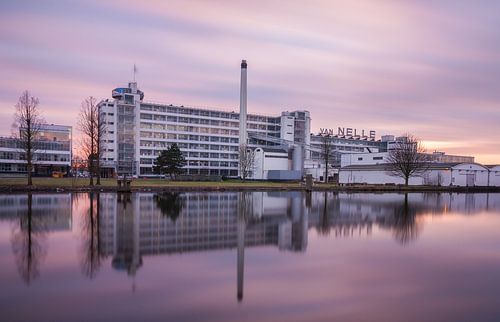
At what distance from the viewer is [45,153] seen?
94.8m

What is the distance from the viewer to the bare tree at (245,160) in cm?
8230

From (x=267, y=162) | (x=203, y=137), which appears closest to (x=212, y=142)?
(x=203, y=137)

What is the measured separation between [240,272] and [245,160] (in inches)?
2904

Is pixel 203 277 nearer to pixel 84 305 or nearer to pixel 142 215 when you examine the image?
pixel 84 305

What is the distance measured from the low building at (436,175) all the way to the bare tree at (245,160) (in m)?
22.5

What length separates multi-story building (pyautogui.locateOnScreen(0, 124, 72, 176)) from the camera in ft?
297

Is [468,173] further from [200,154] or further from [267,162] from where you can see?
[200,154]

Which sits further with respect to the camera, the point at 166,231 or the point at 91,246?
the point at 166,231

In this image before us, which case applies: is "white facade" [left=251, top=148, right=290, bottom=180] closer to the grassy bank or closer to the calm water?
the grassy bank

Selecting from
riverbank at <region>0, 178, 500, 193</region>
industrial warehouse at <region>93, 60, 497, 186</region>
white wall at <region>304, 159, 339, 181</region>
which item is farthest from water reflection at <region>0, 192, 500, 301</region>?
white wall at <region>304, 159, 339, 181</region>

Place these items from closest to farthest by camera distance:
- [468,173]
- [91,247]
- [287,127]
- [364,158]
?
[91,247]
[468,173]
[364,158]
[287,127]

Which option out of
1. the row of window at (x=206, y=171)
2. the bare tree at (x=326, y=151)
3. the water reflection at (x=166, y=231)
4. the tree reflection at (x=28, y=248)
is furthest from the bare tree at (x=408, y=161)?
the tree reflection at (x=28, y=248)

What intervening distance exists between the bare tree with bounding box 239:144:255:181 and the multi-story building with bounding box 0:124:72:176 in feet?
142

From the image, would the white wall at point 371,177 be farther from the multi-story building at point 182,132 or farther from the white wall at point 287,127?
the white wall at point 287,127
